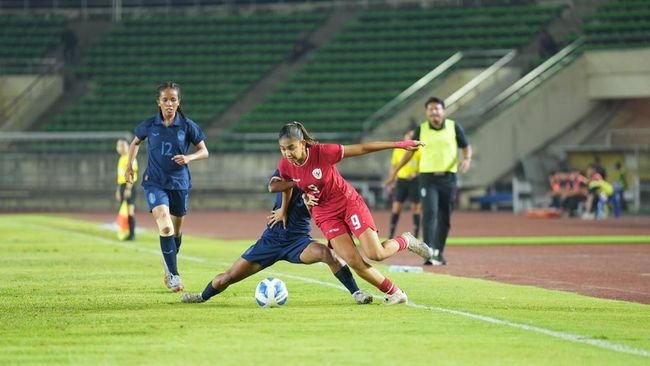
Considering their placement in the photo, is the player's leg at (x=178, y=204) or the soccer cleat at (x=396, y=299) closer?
the soccer cleat at (x=396, y=299)

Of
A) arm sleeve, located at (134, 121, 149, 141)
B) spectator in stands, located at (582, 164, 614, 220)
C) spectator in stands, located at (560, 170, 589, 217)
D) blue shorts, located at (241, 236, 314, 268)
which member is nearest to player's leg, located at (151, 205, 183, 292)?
arm sleeve, located at (134, 121, 149, 141)

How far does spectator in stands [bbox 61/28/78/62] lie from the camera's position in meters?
59.7

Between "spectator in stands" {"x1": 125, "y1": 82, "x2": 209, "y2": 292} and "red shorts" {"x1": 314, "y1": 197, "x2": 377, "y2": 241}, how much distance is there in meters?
2.99

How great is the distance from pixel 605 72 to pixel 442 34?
9.64m

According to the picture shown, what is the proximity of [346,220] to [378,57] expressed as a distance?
4364 cm

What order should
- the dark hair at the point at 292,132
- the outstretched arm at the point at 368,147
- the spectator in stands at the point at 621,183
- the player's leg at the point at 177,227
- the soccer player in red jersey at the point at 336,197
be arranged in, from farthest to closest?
1. the spectator in stands at the point at 621,183
2. the player's leg at the point at 177,227
3. the soccer player in red jersey at the point at 336,197
4. the outstretched arm at the point at 368,147
5. the dark hair at the point at 292,132

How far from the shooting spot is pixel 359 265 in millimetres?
12539

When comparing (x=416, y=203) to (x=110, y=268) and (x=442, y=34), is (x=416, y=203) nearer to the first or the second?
(x=110, y=268)

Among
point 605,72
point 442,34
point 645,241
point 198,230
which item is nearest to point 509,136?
point 605,72

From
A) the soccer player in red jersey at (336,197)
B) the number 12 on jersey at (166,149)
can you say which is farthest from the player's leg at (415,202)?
the soccer player in red jersey at (336,197)

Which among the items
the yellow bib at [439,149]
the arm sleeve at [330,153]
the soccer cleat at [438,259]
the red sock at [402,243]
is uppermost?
the arm sleeve at [330,153]

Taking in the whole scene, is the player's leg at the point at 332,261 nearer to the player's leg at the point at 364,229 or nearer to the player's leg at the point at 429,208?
the player's leg at the point at 364,229

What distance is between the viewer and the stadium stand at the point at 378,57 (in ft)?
174

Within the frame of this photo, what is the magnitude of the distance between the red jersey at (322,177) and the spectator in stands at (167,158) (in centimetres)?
294
